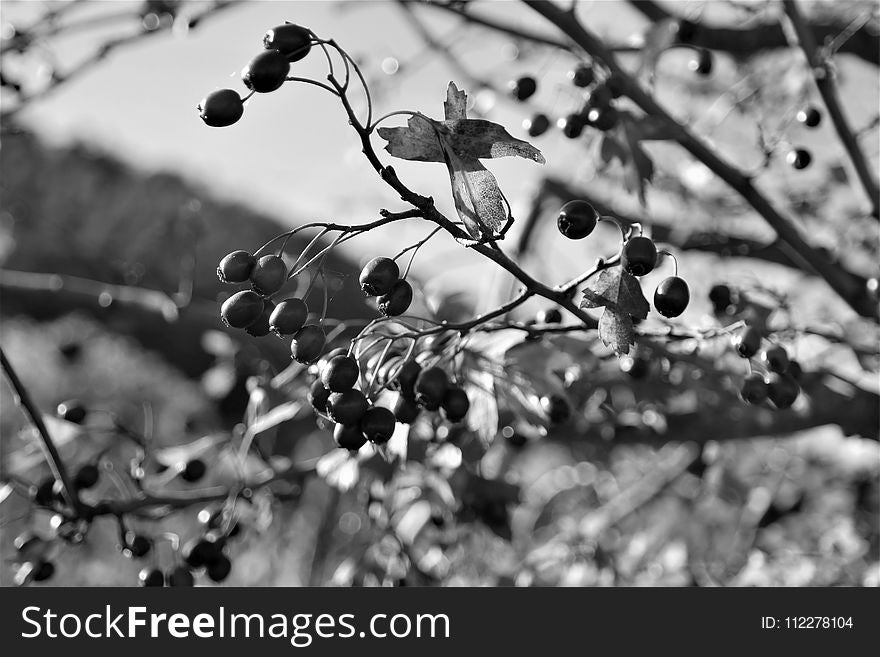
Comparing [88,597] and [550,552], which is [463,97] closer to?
[88,597]

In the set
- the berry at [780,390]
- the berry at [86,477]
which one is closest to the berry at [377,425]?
the berry at [780,390]

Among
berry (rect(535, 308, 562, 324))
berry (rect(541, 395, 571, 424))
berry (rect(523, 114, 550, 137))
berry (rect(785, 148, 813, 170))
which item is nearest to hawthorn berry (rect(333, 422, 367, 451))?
berry (rect(541, 395, 571, 424))

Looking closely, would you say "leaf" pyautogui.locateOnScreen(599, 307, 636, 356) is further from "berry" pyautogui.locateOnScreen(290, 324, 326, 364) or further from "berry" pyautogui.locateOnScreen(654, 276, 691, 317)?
"berry" pyautogui.locateOnScreen(290, 324, 326, 364)

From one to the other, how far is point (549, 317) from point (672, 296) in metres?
0.41

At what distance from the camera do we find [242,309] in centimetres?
116

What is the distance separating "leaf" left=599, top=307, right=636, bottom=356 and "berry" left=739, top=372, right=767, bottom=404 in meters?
0.47

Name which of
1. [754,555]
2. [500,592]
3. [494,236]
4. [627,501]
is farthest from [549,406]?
[627,501]

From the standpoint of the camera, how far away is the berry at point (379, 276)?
3.70ft

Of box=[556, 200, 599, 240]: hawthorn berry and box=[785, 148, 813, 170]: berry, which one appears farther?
box=[785, 148, 813, 170]: berry

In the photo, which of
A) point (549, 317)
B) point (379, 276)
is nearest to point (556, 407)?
point (549, 317)

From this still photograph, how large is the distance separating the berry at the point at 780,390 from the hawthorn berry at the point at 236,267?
0.95 metres

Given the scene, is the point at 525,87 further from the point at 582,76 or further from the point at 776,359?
the point at 776,359

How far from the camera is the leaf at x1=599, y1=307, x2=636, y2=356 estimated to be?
3.76 feet

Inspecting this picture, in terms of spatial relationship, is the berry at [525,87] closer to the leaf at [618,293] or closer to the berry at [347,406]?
the leaf at [618,293]
